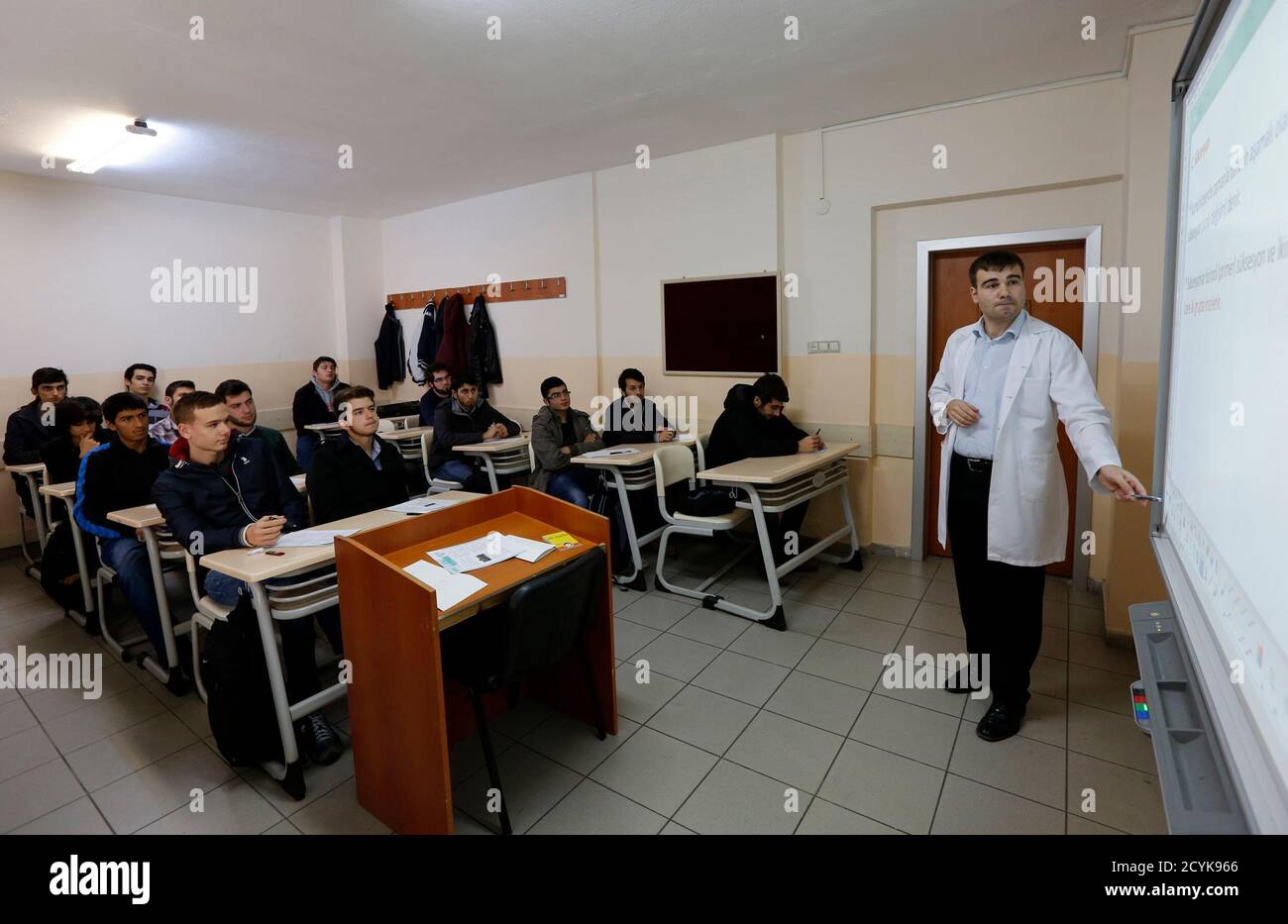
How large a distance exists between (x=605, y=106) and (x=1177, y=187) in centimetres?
312

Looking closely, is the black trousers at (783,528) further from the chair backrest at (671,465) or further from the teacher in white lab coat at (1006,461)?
the teacher in white lab coat at (1006,461)

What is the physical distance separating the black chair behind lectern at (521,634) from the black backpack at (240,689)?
25.0 inches

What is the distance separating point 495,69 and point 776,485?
99.4 inches

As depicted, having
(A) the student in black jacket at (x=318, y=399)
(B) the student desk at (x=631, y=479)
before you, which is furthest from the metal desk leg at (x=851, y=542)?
(A) the student in black jacket at (x=318, y=399)

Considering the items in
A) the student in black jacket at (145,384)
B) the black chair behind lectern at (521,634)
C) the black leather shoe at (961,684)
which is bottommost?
the black leather shoe at (961,684)

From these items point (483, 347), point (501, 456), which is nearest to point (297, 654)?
point (501, 456)

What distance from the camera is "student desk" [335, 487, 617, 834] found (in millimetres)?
1840

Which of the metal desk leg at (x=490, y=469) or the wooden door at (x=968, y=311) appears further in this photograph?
the metal desk leg at (x=490, y=469)

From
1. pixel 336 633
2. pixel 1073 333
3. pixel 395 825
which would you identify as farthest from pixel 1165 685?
pixel 1073 333

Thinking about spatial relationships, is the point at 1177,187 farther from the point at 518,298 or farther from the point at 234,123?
the point at 518,298

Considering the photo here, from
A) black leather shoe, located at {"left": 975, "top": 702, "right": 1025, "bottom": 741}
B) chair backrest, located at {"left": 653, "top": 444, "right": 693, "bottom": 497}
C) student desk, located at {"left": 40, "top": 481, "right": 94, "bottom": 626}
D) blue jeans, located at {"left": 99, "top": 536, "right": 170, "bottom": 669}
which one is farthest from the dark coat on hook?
black leather shoe, located at {"left": 975, "top": 702, "right": 1025, "bottom": 741}

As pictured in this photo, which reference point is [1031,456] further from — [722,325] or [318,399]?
[318,399]

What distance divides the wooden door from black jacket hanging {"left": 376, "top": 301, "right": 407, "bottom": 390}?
5144mm

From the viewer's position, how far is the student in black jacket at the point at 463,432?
16.5ft
